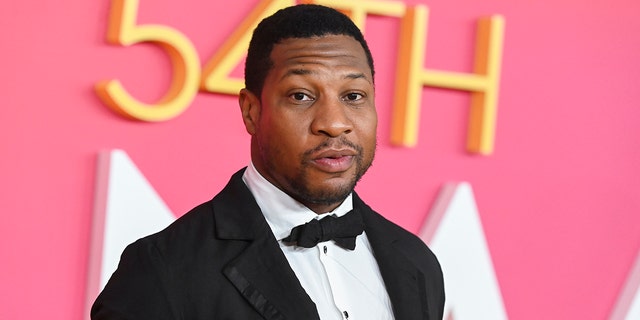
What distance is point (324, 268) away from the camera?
58.0 inches

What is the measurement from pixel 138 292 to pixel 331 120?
1.04 ft

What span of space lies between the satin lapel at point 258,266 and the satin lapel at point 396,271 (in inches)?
6.9

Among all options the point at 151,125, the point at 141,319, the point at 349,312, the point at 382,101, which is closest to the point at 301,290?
the point at 349,312

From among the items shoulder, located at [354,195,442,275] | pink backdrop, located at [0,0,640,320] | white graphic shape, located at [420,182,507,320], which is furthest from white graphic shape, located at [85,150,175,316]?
shoulder, located at [354,195,442,275]

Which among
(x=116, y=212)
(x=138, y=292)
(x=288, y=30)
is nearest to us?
(x=138, y=292)

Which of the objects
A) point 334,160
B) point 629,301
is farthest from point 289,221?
point 629,301

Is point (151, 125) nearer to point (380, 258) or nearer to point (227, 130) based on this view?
point (227, 130)

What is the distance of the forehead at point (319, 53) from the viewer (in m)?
1.40

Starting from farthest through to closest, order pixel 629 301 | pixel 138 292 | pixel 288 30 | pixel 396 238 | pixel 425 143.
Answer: pixel 629 301
pixel 425 143
pixel 396 238
pixel 288 30
pixel 138 292

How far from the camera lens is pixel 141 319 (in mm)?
1315

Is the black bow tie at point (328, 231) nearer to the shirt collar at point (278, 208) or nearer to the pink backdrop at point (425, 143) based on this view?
the shirt collar at point (278, 208)

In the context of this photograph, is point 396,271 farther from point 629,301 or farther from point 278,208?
point 629,301

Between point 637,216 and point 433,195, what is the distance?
0.76m

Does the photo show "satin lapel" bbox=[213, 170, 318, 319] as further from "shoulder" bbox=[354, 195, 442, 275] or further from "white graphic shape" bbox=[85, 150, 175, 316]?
A: "white graphic shape" bbox=[85, 150, 175, 316]
